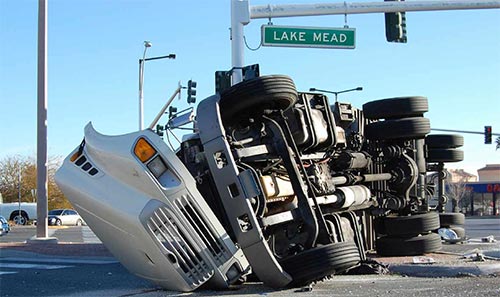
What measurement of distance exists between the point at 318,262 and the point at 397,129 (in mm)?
4349

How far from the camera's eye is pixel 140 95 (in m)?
25.8

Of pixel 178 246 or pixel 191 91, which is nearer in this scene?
pixel 178 246

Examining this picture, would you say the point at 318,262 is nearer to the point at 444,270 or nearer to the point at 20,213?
the point at 444,270

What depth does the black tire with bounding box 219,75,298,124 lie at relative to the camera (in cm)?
600

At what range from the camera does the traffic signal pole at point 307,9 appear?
1255 centimetres

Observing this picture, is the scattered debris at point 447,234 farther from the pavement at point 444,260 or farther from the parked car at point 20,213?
the parked car at point 20,213

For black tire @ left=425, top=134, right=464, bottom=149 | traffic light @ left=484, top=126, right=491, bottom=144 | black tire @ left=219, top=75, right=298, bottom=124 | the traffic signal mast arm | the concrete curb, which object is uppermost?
the traffic signal mast arm

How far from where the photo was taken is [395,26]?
13.8 meters

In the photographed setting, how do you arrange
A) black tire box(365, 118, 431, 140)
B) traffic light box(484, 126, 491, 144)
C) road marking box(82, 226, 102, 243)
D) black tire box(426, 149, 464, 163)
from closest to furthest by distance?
1. black tire box(365, 118, 431, 140)
2. black tire box(426, 149, 464, 163)
3. road marking box(82, 226, 102, 243)
4. traffic light box(484, 126, 491, 144)

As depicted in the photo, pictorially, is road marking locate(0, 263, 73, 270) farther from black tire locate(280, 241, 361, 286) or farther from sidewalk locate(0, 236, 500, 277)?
black tire locate(280, 241, 361, 286)

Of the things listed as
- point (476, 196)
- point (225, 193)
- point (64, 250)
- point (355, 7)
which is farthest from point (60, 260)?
point (476, 196)

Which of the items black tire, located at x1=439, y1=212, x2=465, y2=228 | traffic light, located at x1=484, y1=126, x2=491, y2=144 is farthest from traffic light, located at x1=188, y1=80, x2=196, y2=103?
traffic light, located at x1=484, y1=126, x2=491, y2=144

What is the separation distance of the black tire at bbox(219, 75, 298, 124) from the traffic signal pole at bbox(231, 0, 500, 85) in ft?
19.6

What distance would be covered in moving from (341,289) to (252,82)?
2.14 m
